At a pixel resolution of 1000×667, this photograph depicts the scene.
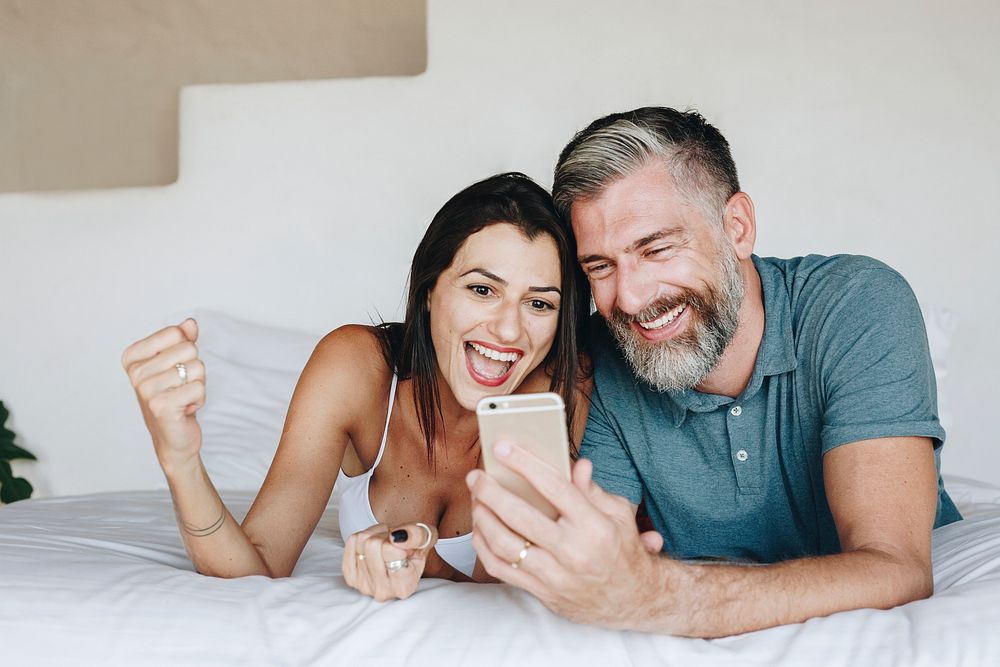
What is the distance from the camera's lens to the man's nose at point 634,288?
5.10ft

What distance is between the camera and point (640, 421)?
1.72 m

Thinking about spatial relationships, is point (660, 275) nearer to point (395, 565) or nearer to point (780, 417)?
point (780, 417)

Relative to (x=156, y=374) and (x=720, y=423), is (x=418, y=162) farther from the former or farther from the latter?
(x=156, y=374)

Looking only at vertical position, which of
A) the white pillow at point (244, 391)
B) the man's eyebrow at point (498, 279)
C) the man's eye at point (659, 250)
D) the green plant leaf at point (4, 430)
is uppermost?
the man's eye at point (659, 250)

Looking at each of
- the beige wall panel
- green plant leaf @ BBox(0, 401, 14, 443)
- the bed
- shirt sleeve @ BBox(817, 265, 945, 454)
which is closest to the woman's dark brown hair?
shirt sleeve @ BBox(817, 265, 945, 454)

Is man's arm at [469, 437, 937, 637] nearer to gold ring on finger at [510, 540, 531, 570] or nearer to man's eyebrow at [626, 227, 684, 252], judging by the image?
gold ring on finger at [510, 540, 531, 570]

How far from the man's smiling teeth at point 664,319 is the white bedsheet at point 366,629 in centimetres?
54

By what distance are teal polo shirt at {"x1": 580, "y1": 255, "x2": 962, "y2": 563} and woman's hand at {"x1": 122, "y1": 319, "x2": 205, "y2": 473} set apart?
0.79 m

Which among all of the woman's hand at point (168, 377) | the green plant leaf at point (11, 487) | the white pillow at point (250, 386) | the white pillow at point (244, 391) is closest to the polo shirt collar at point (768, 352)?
the woman's hand at point (168, 377)

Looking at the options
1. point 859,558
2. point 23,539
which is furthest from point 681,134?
point 23,539

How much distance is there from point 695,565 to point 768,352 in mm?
554

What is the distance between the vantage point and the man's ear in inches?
64.5

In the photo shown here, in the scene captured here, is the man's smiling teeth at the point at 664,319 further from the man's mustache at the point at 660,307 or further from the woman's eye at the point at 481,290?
the woman's eye at the point at 481,290

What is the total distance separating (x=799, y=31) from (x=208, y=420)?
193cm
